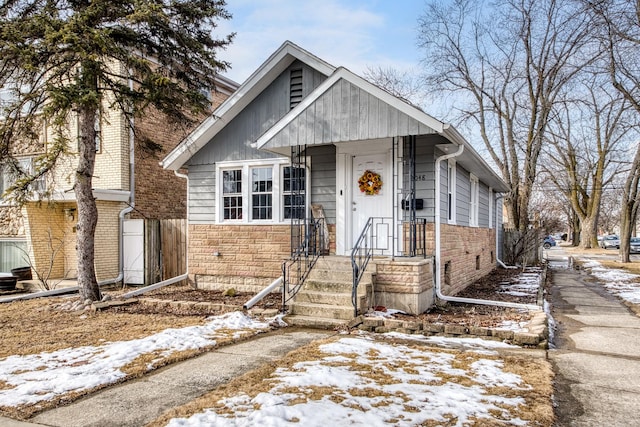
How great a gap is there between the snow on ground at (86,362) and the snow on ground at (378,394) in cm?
168

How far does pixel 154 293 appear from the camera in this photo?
37.1ft

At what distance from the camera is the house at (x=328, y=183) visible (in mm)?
8719

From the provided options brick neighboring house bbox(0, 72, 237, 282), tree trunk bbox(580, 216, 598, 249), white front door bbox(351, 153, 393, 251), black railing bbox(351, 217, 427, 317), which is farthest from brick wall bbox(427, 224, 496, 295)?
tree trunk bbox(580, 216, 598, 249)

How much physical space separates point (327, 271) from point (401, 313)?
5.14 ft

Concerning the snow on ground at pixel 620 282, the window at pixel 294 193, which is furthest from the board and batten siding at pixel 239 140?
the snow on ground at pixel 620 282

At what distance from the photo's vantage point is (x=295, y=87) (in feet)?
36.8

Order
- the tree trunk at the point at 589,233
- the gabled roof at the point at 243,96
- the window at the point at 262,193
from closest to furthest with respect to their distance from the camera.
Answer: the gabled roof at the point at 243,96
the window at the point at 262,193
the tree trunk at the point at 589,233

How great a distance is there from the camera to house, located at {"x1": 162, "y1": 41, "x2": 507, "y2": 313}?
872 cm

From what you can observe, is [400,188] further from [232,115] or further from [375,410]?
[375,410]

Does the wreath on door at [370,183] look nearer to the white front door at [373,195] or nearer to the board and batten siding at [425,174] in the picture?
the white front door at [373,195]

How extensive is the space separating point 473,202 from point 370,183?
218 inches

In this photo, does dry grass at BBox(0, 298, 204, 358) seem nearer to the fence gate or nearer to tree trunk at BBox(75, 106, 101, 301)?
tree trunk at BBox(75, 106, 101, 301)

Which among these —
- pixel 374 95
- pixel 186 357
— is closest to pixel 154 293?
pixel 186 357

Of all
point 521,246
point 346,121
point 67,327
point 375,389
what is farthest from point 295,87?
point 521,246
